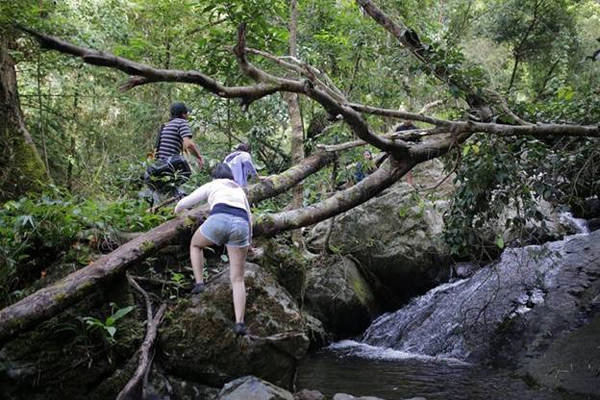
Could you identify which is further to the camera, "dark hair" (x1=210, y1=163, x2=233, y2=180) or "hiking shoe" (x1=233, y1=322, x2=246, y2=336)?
"dark hair" (x1=210, y1=163, x2=233, y2=180)

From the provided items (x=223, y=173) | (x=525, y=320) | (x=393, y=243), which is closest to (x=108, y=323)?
(x=223, y=173)

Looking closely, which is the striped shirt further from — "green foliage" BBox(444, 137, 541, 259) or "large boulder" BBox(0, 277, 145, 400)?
"green foliage" BBox(444, 137, 541, 259)

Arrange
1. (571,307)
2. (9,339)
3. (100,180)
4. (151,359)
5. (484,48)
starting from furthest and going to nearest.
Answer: (484,48) < (100,180) < (571,307) < (151,359) < (9,339)

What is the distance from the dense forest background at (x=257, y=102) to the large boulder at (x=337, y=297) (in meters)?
1.42

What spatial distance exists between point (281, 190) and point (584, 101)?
4.29 m

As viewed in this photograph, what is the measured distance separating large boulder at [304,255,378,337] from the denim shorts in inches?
171

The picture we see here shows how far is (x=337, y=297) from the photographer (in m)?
9.34

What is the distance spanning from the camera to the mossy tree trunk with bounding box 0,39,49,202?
26.1 feet

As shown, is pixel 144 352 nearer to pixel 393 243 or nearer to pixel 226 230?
pixel 226 230

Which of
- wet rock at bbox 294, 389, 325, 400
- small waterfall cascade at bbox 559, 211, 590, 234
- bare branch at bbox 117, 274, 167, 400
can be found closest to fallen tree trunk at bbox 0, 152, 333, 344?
bare branch at bbox 117, 274, 167, 400

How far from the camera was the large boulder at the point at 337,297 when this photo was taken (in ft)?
30.7

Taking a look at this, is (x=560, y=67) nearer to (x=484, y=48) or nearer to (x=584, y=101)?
(x=484, y=48)

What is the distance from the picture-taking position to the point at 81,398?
4.88m

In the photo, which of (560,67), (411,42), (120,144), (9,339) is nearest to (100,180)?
(120,144)
